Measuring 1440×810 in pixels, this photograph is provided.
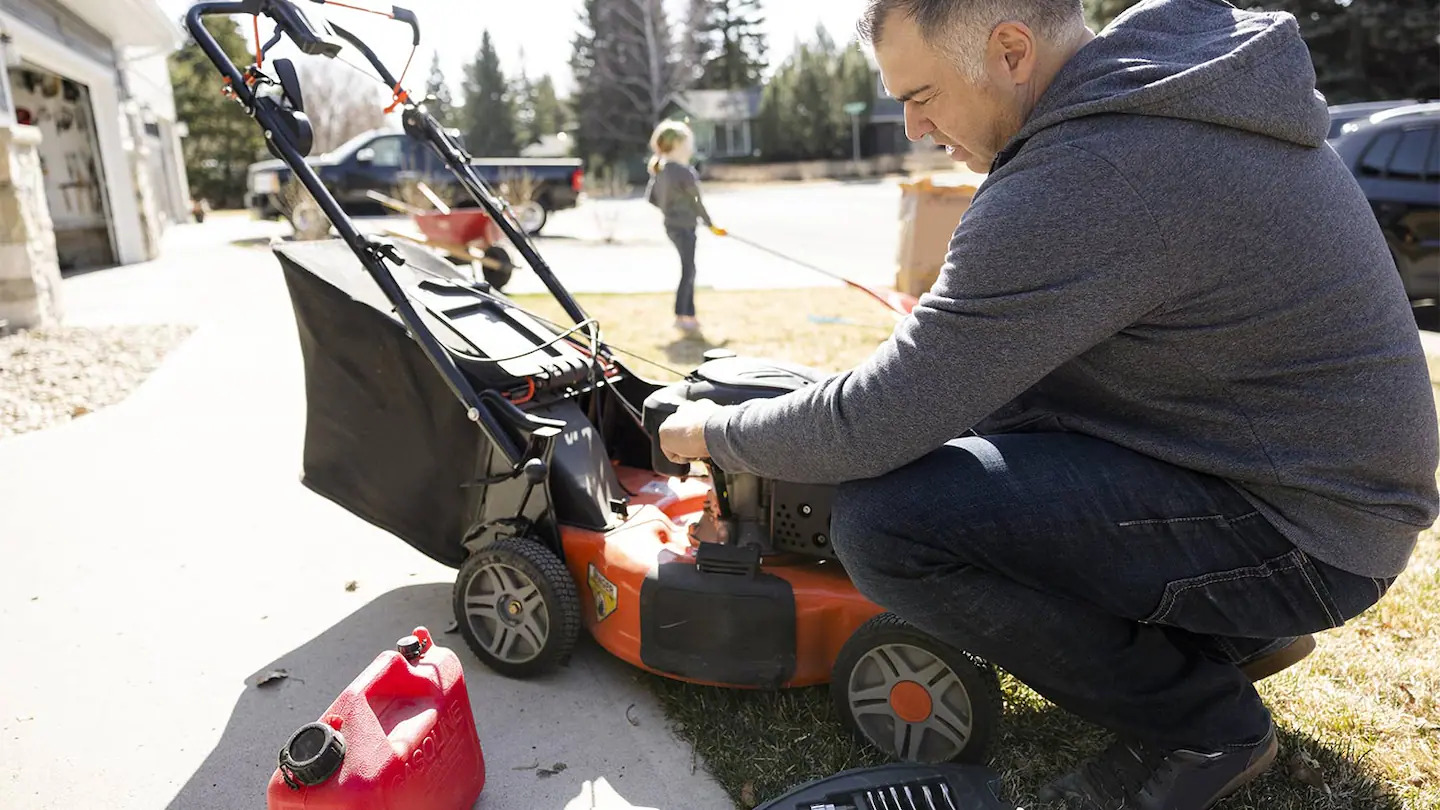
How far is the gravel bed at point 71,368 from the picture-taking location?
4.63 m

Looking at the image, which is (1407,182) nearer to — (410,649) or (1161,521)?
(1161,521)

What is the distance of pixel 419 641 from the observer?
1896mm

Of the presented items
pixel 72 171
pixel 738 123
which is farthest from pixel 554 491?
pixel 738 123

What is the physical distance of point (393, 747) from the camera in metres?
1.69

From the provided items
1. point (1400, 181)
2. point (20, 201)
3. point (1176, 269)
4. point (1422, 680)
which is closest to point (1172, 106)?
point (1176, 269)

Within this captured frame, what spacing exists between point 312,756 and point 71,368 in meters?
4.81

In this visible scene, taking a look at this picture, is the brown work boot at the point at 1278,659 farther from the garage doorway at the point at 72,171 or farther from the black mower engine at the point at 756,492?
the garage doorway at the point at 72,171

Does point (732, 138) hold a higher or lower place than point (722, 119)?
lower

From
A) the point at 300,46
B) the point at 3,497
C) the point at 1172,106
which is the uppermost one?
the point at 300,46

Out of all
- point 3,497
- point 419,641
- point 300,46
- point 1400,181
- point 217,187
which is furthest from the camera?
point 217,187

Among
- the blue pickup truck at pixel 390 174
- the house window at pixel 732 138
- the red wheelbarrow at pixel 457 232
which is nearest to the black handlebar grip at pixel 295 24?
the red wheelbarrow at pixel 457 232

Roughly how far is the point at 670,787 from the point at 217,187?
31227 mm

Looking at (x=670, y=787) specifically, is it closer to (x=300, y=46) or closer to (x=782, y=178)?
(x=300, y=46)

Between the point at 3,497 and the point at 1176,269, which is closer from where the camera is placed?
the point at 1176,269
